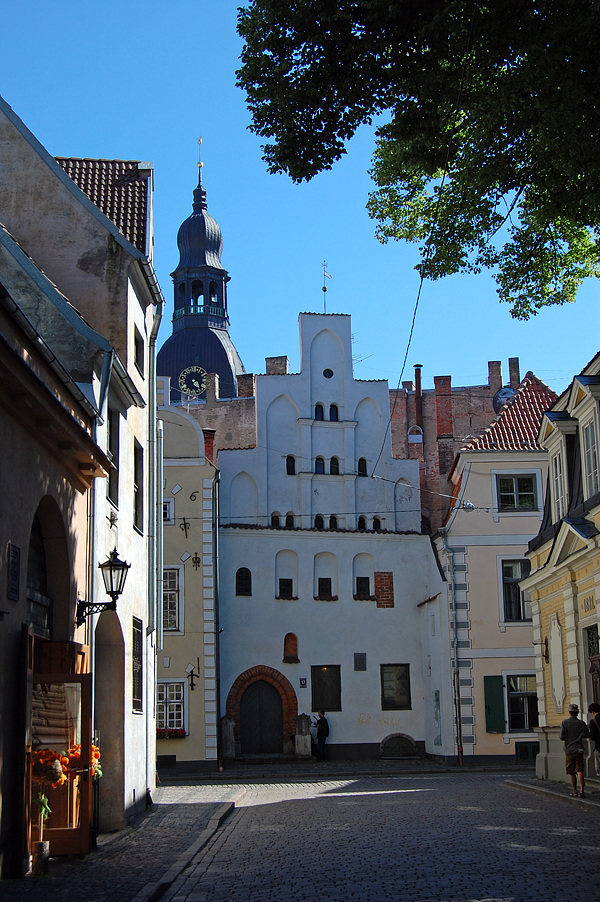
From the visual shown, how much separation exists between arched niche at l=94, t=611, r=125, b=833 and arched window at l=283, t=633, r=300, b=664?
1874 cm

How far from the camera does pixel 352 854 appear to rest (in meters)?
11.4

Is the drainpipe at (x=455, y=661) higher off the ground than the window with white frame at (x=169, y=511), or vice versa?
the window with white frame at (x=169, y=511)

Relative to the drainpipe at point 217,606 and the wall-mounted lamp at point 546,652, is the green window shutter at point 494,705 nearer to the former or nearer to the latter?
the drainpipe at point 217,606

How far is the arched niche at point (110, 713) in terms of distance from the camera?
1502 centimetres

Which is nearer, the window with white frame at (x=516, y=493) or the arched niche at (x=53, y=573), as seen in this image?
the arched niche at (x=53, y=573)

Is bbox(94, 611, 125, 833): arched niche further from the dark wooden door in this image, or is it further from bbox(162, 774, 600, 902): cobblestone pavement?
the dark wooden door

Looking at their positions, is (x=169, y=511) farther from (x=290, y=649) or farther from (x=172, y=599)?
(x=290, y=649)

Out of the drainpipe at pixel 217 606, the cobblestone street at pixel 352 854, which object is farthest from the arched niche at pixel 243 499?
the cobblestone street at pixel 352 854

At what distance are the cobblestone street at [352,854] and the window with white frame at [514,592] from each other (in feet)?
41.9

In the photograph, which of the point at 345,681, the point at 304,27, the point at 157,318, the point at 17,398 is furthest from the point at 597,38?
the point at 345,681

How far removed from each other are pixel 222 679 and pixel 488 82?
24943 millimetres

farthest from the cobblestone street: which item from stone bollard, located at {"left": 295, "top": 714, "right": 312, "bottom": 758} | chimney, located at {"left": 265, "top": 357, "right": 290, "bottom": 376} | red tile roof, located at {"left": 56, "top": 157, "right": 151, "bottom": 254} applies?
chimney, located at {"left": 265, "top": 357, "right": 290, "bottom": 376}

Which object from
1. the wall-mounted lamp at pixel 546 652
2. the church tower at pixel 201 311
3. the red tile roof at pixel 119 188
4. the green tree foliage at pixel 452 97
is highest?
the church tower at pixel 201 311

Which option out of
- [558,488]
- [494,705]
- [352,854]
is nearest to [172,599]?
[494,705]
